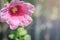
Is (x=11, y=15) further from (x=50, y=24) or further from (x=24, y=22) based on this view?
(x=50, y=24)

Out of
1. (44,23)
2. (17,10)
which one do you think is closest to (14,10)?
(17,10)

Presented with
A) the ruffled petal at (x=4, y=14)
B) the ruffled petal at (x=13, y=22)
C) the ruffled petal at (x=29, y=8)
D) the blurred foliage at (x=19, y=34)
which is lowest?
the blurred foliage at (x=19, y=34)

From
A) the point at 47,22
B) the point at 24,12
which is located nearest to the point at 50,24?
the point at 47,22

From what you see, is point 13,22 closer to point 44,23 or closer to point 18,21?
point 18,21

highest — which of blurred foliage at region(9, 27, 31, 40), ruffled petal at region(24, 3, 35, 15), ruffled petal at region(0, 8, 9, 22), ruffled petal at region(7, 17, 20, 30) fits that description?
ruffled petal at region(24, 3, 35, 15)

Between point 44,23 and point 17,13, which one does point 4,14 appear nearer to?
point 17,13
